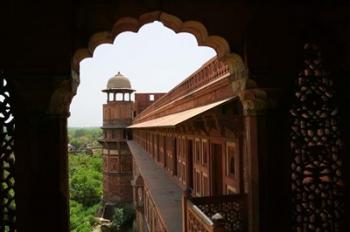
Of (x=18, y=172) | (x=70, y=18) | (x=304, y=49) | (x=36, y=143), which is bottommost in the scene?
(x=18, y=172)

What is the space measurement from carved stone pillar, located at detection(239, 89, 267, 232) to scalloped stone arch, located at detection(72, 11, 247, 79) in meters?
0.21

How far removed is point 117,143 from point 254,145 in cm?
3176

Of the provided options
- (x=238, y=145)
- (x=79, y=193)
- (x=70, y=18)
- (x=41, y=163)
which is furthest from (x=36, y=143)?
(x=79, y=193)

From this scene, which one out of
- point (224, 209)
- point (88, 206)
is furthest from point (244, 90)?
point (88, 206)

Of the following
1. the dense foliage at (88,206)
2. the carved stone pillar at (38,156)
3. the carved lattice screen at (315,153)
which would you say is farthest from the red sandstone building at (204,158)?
the dense foliage at (88,206)

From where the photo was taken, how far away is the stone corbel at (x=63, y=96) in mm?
2723

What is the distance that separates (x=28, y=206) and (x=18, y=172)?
27cm

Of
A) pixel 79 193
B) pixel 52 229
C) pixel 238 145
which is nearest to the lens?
pixel 52 229

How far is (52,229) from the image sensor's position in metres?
2.67

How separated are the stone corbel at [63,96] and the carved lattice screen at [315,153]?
184cm

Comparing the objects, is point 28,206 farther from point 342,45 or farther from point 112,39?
point 342,45

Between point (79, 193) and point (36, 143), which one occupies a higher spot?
point (36, 143)

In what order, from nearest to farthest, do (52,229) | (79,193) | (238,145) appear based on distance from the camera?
1. (52,229)
2. (238,145)
3. (79,193)

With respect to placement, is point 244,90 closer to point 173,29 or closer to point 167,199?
point 173,29
